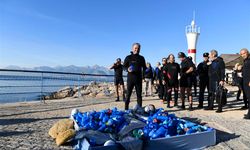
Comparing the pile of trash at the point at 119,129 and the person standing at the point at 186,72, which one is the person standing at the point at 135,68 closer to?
the pile of trash at the point at 119,129

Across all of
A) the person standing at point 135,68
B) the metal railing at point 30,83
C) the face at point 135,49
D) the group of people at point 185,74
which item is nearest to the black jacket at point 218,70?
the group of people at point 185,74

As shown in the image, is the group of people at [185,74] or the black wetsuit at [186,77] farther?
the black wetsuit at [186,77]

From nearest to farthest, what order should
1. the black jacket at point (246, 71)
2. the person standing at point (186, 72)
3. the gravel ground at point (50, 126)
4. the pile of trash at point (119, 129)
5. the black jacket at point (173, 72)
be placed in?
the pile of trash at point (119, 129) < the gravel ground at point (50, 126) < the black jacket at point (246, 71) < the person standing at point (186, 72) < the black jacket at point (173, 72)

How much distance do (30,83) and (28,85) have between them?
169 millimetres

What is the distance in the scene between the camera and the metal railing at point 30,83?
31.2 feet

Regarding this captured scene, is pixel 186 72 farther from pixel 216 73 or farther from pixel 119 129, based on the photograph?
pixel 119 129

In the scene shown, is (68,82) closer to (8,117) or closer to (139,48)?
(8,117)

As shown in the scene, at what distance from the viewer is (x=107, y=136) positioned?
468cm

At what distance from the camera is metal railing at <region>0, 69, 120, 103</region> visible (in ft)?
31.2

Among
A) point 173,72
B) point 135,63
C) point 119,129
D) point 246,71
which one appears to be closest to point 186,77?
point 173,72

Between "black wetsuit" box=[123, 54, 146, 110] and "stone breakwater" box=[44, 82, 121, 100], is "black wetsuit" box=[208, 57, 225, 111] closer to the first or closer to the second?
"black wetsuit" box=[123, 54, 146, 110]

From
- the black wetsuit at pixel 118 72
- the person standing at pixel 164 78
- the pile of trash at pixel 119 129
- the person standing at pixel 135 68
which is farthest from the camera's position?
the black wetsuit at pixel 118 72

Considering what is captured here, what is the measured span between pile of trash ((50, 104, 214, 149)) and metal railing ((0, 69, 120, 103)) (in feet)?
14.4

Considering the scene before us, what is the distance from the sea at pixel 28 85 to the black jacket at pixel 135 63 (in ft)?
14.2
